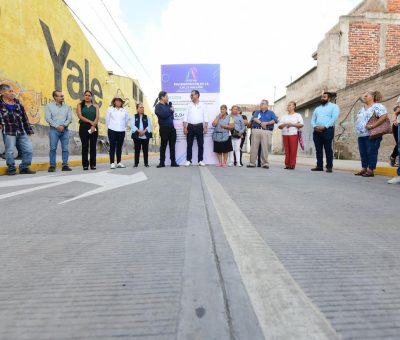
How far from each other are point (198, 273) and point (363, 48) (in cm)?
1770

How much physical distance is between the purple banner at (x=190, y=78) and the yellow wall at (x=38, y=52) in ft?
14.3

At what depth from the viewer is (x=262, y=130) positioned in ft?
26.8

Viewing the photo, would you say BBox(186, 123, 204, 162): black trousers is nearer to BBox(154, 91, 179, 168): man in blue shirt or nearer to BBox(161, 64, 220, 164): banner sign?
BBox(154, 91, 179, 168): man in blue shirt

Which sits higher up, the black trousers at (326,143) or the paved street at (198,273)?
the black trousers at (326,143)

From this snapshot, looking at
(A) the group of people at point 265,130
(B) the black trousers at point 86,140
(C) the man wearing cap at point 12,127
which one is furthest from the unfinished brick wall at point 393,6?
(C) the man wearing cap at point 12,127

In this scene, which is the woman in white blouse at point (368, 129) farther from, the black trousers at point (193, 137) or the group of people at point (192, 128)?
the black trousers at point (193, 137)

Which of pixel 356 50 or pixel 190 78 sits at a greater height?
pixel 356 50

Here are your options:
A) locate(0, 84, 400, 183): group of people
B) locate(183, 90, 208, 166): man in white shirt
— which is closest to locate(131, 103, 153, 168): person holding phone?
locate(0, 84, 400, 183): group of people

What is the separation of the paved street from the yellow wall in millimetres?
8725

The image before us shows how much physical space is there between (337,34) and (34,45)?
13.2 m

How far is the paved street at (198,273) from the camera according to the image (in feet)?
3.04

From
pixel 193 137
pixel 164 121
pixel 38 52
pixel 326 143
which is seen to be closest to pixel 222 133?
pixel 193 137

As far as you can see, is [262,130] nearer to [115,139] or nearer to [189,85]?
[189,85]

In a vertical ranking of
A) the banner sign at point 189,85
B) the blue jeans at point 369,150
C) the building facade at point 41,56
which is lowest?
the blue jeans at point 369,150
